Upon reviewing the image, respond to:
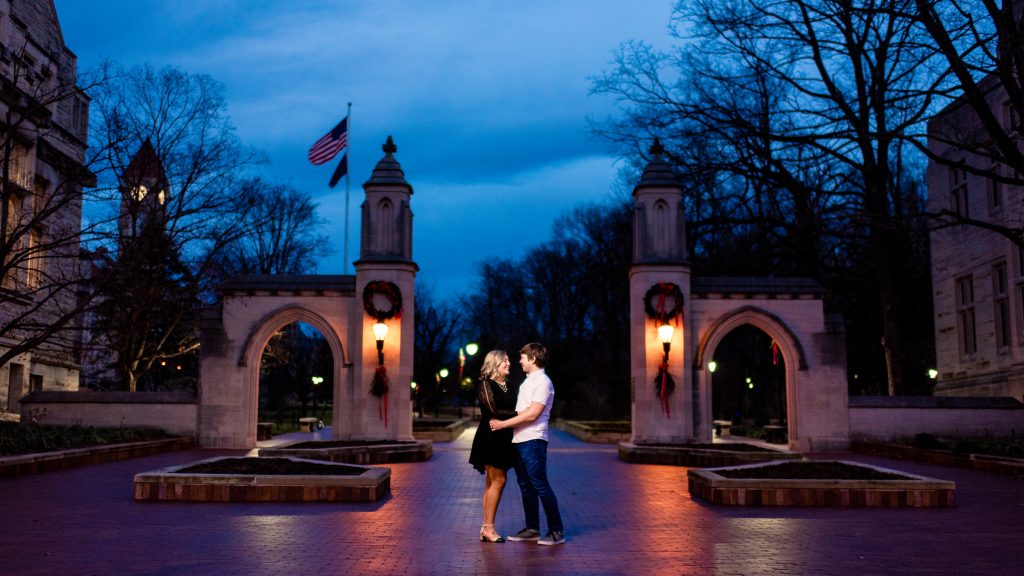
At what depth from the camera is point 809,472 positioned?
43.3ft

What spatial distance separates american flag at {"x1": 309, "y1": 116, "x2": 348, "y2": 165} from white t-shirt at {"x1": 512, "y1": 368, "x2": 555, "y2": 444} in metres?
25.3

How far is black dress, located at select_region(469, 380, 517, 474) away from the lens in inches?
355

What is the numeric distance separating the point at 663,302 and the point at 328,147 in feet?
46.1

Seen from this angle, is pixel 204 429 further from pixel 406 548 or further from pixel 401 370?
pixel 406 548

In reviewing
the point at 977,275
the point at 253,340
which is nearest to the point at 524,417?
the point at 253,340

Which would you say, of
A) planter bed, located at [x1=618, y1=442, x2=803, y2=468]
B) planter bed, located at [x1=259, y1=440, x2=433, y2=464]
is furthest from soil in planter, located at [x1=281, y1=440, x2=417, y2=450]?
planter bed, located at [x1=618, y1=442, x2=803, y2=468]

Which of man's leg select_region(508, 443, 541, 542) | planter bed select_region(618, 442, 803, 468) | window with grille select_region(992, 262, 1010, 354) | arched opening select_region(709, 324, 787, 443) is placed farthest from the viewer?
arched opening select_region(709, 324, 787, 443)

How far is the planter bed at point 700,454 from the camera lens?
1942cm

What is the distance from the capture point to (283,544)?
8797 millimetres

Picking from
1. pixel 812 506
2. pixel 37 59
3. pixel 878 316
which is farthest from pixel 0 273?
pixel 878 316

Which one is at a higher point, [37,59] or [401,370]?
[37,59]

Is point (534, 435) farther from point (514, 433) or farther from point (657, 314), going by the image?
point (657, 314)

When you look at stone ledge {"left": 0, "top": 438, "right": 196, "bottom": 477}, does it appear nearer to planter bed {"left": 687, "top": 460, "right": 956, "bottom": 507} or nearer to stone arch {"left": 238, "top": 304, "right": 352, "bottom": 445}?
stone arch {"left": 238, "top": 304, "right": 352, "bottom": 445}

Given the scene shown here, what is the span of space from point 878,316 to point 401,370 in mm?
24470
